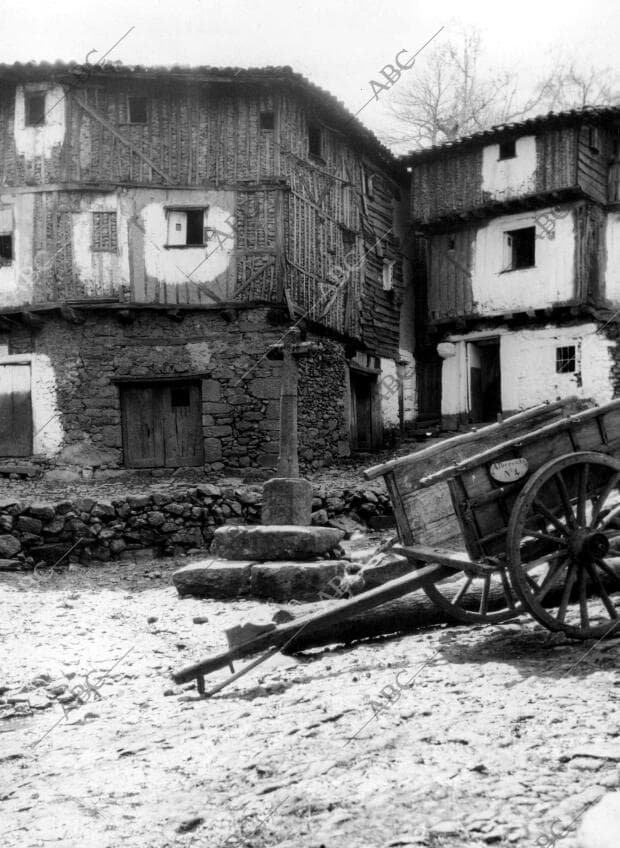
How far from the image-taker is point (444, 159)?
19.9 m

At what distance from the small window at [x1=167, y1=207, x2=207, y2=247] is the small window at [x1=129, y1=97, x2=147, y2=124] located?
2047mm

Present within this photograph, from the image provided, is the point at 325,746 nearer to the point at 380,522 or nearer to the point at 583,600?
the point at 583,600

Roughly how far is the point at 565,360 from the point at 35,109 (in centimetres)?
1321

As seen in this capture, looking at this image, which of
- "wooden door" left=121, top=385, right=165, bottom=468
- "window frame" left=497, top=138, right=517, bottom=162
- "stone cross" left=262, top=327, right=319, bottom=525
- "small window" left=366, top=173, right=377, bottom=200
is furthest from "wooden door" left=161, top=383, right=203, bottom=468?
"window frame" left=497, top=138, right=517, bottom=162

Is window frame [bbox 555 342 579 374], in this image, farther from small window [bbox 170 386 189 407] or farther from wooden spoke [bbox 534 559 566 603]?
wooden spoke [bbox 534 559 566 603]

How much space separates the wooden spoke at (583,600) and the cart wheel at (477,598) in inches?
13.8

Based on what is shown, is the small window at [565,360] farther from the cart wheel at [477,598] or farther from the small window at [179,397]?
the cart wheel at [477,598]

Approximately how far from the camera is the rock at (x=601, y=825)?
2455 millimetres

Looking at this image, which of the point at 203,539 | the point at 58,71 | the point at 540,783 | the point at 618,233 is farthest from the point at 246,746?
the point at 618,233

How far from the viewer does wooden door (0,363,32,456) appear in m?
16.4

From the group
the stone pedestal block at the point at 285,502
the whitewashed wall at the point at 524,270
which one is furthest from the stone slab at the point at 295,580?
the whitewashed wall at the point at 524,270

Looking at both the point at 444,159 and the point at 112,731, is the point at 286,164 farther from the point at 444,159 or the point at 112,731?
the point at 112,731

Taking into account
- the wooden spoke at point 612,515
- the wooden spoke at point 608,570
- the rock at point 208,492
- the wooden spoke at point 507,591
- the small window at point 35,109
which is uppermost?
the small window at point 35,109

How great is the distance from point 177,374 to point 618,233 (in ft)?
36.7
